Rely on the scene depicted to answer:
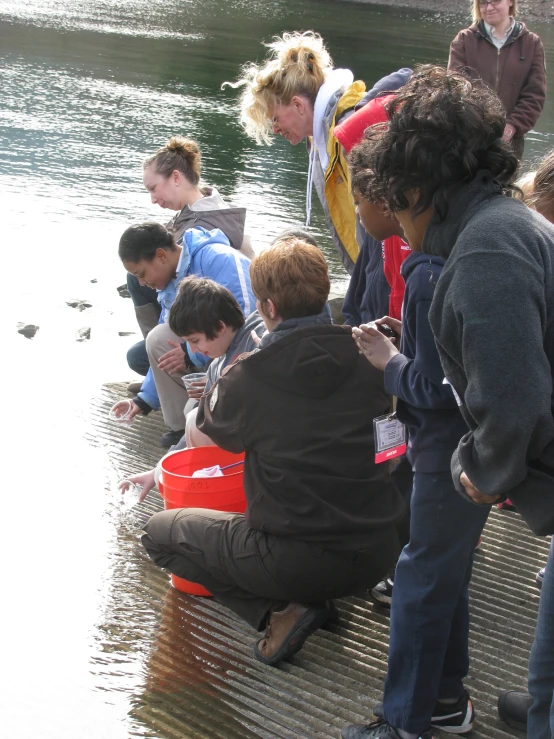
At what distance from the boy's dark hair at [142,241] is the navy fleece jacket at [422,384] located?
2.34 meters

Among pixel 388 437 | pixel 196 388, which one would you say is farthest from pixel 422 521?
pixel 196 388

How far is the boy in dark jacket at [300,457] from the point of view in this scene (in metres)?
2.94

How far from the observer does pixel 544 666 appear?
2188 mm

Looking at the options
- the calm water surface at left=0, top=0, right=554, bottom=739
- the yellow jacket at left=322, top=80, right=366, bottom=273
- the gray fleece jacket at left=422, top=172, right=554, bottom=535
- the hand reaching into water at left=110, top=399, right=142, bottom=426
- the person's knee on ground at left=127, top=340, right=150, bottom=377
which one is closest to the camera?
the gray fleece jacket at left=422, top=172, right=554, bottom=535

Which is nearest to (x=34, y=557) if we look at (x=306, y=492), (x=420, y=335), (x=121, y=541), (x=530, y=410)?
(x=121, y=541)

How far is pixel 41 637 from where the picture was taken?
333 cm

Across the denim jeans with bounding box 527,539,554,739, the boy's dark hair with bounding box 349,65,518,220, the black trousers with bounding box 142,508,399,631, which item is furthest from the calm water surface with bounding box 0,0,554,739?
the boy's dark hair with bounding box 349,65,518,220

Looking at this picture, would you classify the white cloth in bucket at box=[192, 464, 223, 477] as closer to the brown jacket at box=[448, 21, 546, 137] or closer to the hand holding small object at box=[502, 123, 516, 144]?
the hand holding small object at box=[502, 123, 516, 144]

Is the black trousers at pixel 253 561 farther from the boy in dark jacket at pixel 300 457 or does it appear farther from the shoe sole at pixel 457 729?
the shoe sole at pixel 457 729

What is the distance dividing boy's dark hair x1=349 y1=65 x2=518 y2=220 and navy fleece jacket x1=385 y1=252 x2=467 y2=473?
0.32 metres

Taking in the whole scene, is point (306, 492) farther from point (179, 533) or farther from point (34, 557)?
point (34, 557)

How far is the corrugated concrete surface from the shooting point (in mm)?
2893

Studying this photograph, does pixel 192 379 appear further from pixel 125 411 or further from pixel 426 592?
pixel 426 592

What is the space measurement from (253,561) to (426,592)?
748 mm
